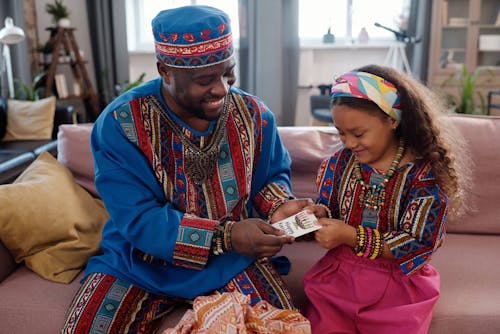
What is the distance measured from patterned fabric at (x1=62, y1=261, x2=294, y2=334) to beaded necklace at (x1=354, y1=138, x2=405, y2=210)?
14.2 inches

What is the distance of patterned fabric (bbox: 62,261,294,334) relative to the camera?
4.80ft

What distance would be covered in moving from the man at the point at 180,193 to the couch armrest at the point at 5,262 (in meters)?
0.31

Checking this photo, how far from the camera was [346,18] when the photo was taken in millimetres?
5934

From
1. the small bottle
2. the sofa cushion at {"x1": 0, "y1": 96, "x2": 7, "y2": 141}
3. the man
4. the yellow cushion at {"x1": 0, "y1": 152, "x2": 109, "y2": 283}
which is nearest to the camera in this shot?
the man

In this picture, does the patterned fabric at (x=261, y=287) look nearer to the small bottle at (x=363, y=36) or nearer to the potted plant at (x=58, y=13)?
the potted plant at (x=58, y=13)

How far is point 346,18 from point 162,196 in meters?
4.85

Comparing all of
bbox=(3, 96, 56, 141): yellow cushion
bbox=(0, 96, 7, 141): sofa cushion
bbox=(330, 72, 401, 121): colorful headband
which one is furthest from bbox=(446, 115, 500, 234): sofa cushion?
bbox=(0, 96, 7, 141): sofa cushion

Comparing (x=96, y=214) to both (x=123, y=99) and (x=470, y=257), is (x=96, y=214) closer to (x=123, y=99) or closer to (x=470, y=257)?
(x=123, y=99)

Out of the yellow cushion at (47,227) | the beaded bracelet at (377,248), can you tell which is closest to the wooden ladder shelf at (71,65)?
the yellow cushion at (47,227)

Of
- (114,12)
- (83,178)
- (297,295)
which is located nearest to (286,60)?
(114,12)

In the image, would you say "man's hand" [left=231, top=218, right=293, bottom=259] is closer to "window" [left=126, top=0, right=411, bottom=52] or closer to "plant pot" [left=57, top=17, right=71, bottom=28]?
"plant pot" [left=57, top=17, right=71, bottom=28]

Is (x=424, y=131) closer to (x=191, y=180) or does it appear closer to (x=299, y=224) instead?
(x=299, y=224)

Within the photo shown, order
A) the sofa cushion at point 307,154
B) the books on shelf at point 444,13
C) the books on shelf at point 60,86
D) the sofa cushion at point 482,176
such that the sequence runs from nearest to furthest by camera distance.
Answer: the sofa cushion at point 482,176 → the sofa cushion at point 307,154 → the books on shelf at point 60,86 → the books on shelf at point 444,13

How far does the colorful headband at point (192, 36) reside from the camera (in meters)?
1.41
